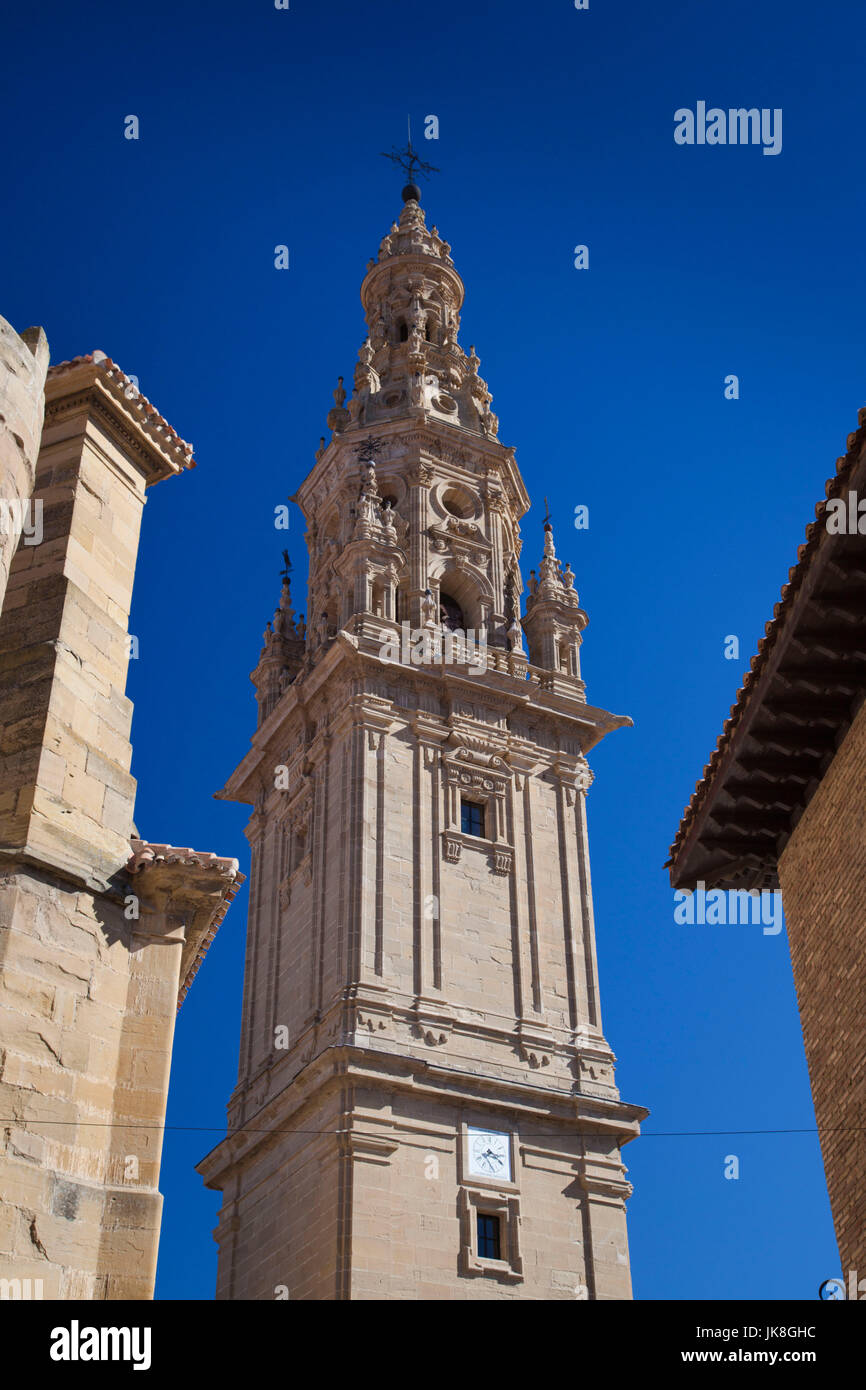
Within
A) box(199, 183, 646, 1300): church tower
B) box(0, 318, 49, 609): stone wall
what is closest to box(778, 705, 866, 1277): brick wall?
box(0, 318, 49, 609): stone wall

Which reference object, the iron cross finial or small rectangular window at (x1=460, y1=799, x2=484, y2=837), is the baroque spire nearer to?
the iron cross finial

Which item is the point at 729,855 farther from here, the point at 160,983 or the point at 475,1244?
the point at 475,1244

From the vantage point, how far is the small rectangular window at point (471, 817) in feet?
115

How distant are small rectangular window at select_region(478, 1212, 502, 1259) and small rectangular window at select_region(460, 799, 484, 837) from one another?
9.00 meters

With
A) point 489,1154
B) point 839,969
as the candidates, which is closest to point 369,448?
point 489,1154

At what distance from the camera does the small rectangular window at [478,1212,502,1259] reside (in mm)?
28922

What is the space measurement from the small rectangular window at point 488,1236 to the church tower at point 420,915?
5 centimetres

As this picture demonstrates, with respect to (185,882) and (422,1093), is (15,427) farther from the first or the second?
(422,1093)

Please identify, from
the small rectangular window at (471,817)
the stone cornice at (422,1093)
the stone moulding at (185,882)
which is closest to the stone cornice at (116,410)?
the stone moulding at (185,882)

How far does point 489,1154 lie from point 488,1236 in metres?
1.58

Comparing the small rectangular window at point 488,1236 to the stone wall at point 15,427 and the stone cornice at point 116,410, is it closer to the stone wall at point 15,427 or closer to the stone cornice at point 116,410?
the stone cornice at point 116,410

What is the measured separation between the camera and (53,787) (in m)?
11.8

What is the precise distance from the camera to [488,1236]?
29.2m
